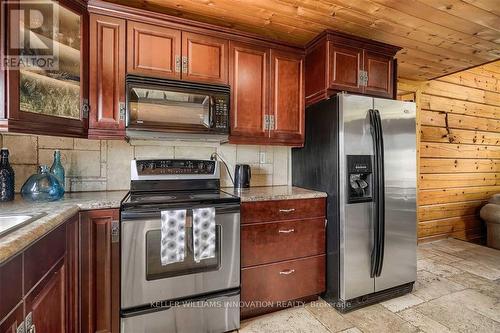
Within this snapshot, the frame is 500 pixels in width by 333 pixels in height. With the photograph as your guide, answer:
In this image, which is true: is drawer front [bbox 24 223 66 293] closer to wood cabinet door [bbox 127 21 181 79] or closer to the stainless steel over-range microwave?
the stainless steel over-range microwave

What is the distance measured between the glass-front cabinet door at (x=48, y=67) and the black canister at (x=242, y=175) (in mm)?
1222

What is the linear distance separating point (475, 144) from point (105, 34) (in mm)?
5178

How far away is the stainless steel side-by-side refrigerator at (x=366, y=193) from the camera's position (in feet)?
6.51

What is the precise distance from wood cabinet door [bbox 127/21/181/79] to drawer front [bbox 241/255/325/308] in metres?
1.62

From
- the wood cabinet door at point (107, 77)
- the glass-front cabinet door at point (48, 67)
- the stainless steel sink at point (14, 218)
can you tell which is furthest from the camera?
the wood cabinet door at point (107, 77)

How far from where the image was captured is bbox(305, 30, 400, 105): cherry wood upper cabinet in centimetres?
215

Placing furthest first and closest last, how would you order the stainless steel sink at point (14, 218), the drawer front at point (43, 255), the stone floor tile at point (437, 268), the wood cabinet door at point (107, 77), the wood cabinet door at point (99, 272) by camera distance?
the stone floor tile at point (437, 268)
the wood cabinet door at point (107, 77)
the wood cabinet door at point (99, 272)
the stainless steel sink at point (14, 218)
the drawer front at point (43, 255)

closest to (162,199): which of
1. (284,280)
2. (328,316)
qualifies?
(284,280)

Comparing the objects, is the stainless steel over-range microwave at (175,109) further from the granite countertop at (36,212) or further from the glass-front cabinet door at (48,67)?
the granite countertop at (36,212)

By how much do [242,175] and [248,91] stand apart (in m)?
0.75

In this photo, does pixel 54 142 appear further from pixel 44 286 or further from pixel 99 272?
pixel 44 286

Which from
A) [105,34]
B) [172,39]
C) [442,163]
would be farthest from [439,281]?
[105,34]

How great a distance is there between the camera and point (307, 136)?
2.37 metres

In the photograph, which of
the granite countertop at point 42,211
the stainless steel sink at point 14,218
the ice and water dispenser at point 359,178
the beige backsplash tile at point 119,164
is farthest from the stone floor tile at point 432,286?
the stainless steel sink at point 14,218
